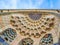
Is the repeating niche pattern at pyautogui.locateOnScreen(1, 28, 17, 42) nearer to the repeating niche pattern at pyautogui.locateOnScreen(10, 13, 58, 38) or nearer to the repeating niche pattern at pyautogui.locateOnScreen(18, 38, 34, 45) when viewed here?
the repeating niche pattern at pyautogui.locateOnScreen(10, 13, 58, 38)

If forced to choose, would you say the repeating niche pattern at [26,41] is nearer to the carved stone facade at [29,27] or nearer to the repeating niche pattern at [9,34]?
the carved stone facade at [29,27]

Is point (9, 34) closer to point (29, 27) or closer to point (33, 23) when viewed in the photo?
point (29, 27)

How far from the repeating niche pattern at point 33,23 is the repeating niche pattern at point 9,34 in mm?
208

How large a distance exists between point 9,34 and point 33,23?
0.94m

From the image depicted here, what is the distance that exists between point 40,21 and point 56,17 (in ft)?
1.91

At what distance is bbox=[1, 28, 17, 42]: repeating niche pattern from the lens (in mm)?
8969

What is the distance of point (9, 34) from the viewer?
900 cm

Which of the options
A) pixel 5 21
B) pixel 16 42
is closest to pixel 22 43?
pixel 16 42

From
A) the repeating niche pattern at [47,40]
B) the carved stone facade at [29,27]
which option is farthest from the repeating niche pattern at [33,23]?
the repeating niche pattern at [47,40]

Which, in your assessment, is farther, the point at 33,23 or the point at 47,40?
the point at 33,23

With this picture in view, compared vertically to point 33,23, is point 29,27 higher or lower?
lower

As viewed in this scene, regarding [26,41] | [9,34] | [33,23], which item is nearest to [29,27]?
[33,23]

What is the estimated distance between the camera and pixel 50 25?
9.27m

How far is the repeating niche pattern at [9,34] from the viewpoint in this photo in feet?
29.4
